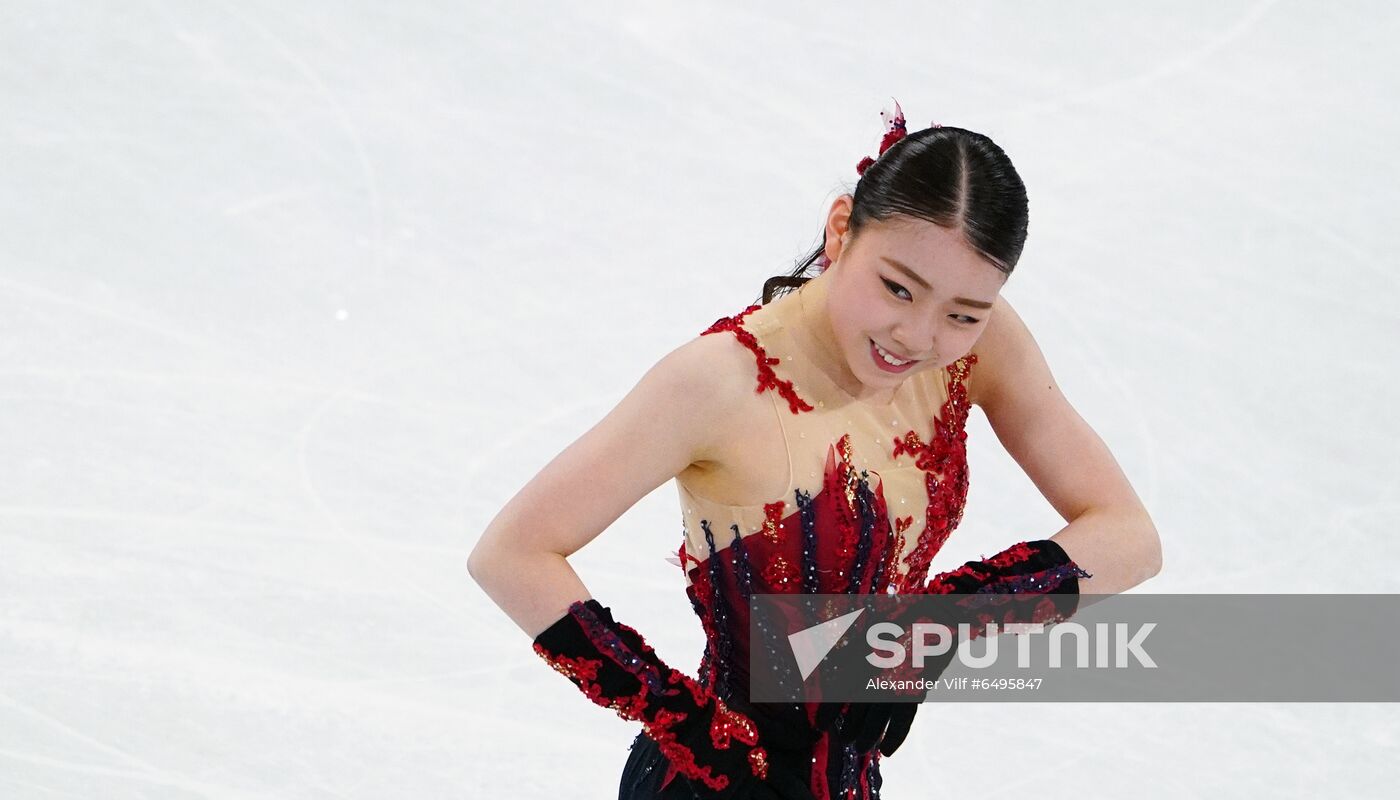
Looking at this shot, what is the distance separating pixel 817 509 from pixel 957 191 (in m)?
0.47

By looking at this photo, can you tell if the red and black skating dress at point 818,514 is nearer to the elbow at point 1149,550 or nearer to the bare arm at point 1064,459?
the bare arm at point 1064,459

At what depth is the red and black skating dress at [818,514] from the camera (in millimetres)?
2312

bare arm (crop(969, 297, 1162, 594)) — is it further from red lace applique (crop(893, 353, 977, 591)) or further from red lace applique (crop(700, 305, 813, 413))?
red lace applique (crop(700, 305, 813, 413))

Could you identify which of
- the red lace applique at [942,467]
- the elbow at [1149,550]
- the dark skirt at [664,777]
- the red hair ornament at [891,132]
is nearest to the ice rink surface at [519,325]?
the dark skirt at [664,777]

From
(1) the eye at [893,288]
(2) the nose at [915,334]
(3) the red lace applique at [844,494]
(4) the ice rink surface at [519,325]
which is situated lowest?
(3) the red lace applique at [844,494]

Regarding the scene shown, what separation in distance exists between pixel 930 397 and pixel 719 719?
1.97ft

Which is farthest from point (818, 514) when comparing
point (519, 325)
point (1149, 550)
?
point (519, 325)

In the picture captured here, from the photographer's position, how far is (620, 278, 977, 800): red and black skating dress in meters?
2.31

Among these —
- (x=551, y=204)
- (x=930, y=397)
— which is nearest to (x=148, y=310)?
(x=551, y=204)

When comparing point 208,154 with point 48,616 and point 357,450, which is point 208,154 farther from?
point 48,616

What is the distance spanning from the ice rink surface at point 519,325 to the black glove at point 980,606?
1512 millimetres

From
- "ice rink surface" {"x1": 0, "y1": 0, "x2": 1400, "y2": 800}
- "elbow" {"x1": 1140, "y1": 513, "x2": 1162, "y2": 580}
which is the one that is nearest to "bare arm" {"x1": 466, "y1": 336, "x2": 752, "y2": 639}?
"elbow" {"x1": 1140, "y1": 513, "x2": 1162, "y2": 580}

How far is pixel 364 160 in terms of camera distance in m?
6.01

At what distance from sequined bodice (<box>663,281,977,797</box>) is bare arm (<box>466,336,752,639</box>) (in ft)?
0.43
